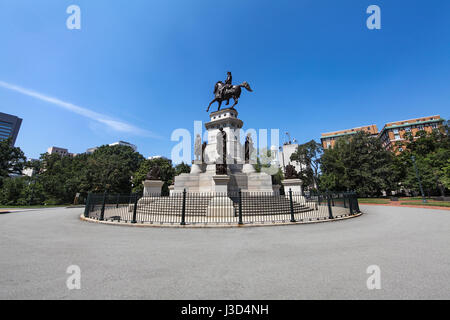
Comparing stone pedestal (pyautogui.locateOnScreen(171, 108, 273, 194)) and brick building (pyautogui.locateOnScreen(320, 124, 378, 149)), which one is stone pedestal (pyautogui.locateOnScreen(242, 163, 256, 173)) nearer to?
stone pedestal (pyautogui.locateOnScreen(171, 108, 273, 194))

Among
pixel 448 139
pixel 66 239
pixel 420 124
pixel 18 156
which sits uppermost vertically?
pixel 420 124

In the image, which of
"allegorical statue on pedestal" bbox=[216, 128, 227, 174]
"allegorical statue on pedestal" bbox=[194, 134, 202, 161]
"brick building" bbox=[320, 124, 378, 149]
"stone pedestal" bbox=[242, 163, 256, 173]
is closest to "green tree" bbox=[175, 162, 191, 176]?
"allegorical statue on pedestal" bbox=[194, 134, 202, 161]

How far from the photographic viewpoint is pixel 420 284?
2961mm

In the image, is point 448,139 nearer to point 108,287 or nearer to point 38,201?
point 108,287

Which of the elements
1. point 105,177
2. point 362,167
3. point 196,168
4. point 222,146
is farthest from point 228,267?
point 362,167

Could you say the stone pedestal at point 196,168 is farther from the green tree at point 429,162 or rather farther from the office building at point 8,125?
the office building at point 8,125

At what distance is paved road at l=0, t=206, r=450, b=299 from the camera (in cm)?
281

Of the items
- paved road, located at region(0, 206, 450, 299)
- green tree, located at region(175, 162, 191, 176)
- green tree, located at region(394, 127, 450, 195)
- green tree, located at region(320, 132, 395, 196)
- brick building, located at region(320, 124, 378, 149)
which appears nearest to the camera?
paved road, located at region(0, 206, 450, 299)

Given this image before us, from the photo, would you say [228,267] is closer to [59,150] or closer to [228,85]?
[228,85]

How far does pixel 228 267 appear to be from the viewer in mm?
3883

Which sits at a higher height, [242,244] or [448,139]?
[448,139]

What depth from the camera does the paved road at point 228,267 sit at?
9.21ft

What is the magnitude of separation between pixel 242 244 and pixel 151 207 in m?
10.6
